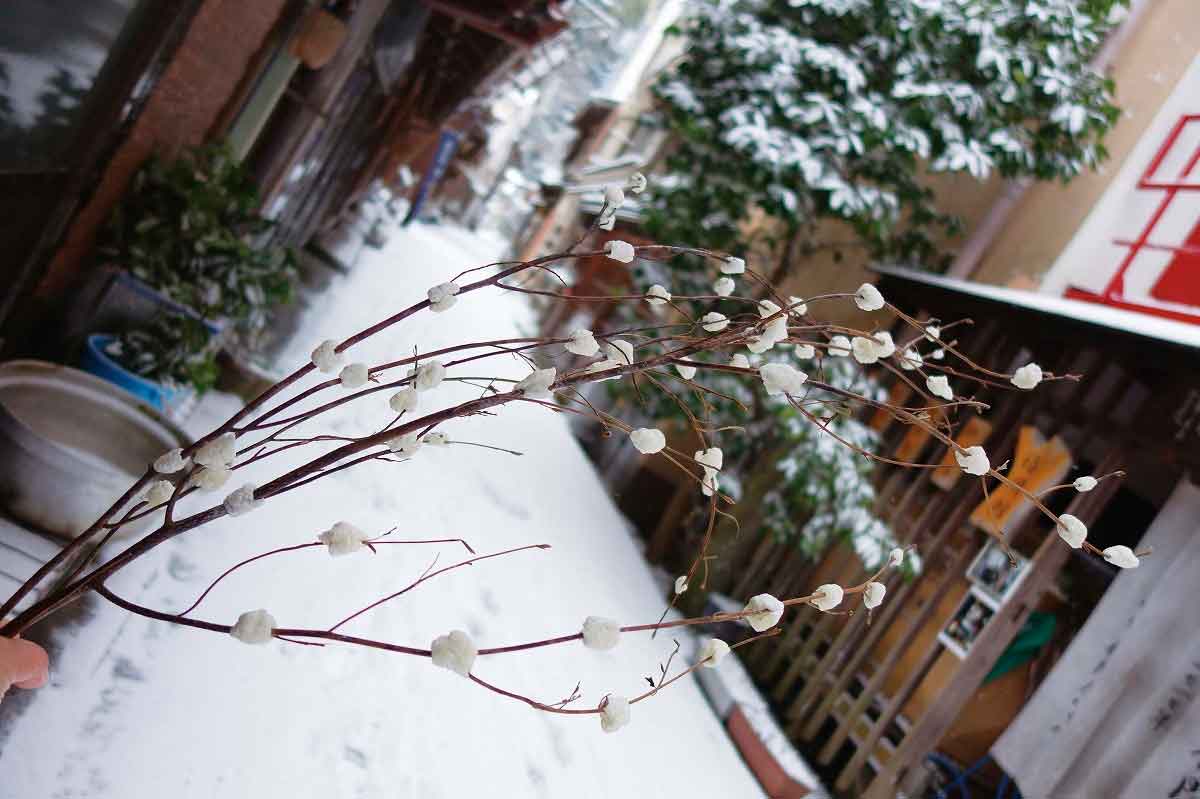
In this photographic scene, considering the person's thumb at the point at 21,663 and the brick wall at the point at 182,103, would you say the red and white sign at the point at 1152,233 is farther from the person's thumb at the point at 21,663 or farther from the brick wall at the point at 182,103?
the person's thumb at the point at 21,663

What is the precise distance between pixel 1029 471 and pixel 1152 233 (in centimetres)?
209

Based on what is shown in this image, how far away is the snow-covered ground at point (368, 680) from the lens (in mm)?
2664

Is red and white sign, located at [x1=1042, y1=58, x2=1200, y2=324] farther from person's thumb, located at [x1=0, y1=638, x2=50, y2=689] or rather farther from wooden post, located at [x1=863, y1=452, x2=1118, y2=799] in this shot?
person's thumb, located at [x1=0, y1=638, x2=50, y2=689]

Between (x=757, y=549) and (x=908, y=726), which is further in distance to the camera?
(x=757, y=549)

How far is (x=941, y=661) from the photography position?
6059 mm

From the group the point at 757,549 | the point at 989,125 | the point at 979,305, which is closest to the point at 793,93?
the point at 989,125

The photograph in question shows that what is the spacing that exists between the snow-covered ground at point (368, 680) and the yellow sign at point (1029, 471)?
2316 mm

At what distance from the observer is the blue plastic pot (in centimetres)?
404

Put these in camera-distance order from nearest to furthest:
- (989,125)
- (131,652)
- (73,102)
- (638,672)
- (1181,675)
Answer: (131,652) < (73,102) < (1181,675) < (638,672) < (989,125)

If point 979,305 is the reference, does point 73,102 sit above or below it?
below

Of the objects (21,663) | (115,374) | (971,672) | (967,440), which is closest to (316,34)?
(115,374)

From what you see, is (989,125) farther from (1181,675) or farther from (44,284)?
(44,284)

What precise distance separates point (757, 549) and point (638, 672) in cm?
265

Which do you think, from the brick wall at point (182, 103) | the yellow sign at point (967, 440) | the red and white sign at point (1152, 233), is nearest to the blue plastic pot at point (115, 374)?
the brick wall at point (182, 103)
